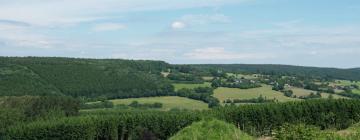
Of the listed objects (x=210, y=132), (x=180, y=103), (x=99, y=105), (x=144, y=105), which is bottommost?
(x=99, y=105)

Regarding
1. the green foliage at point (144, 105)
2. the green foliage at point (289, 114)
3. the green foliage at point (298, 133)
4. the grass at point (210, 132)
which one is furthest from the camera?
the green foliage at point (144, 105)

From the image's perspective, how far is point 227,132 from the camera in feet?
148

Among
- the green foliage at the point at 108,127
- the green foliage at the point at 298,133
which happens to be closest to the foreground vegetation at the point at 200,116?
the green foliage at the point at 108,127

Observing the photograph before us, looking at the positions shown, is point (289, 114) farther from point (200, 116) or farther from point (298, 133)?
point (298, 133)

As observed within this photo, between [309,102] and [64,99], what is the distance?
80.5m

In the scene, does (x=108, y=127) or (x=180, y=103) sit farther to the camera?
(x=180, y=103)

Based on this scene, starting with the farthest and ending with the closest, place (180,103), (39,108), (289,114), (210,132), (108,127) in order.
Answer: (180,103) → (39,108) → (108,127) → (289,114) → (210,132)

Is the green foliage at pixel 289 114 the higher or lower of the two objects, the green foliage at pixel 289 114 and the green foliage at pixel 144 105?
the higher

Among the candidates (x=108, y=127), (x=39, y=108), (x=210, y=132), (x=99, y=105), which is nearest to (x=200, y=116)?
(x=108, y=127)

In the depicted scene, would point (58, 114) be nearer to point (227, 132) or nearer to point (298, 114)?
point (298, 114)

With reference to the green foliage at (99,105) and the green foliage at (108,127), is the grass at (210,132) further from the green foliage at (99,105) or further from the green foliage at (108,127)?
the green foliage at (99,105)

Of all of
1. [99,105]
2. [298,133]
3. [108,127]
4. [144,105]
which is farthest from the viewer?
[99,105]

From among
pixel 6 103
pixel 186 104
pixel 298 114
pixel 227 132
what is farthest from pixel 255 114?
pixel 6 103

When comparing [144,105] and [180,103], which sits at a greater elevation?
[180,103]
